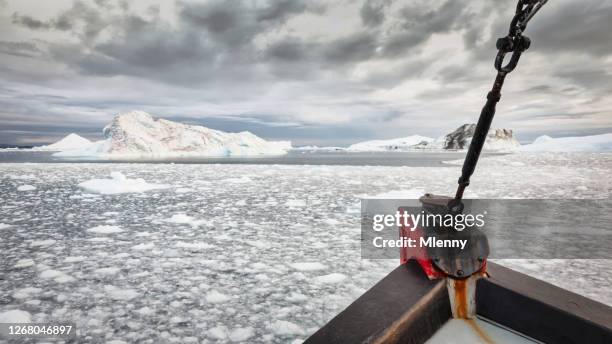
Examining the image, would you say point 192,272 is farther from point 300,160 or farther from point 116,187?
point 300,160

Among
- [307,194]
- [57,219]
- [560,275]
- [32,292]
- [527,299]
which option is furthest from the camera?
[307,194]

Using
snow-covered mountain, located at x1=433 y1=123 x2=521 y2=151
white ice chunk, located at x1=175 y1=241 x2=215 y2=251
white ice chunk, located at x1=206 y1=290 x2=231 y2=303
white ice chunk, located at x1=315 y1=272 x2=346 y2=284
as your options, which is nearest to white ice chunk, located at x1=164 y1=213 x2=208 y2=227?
white ice chunk, located at x1=175 y1=241 x2=215 y2=251

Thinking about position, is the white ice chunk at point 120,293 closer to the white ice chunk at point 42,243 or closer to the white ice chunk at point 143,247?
the white ice chunk at point 143,247

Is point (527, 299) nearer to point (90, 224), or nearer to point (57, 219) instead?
point (90, 224)

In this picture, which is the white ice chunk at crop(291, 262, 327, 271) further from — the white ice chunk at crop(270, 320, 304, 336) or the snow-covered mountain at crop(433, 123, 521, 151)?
the snow-covered mountain at crop(433, 123, 521, 151)

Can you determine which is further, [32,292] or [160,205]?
[160,205]

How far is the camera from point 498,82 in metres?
1.10

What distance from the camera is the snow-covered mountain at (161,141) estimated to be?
155 ft

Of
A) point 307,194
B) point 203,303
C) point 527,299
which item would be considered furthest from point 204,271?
point 307,194

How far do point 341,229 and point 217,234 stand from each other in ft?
5.79

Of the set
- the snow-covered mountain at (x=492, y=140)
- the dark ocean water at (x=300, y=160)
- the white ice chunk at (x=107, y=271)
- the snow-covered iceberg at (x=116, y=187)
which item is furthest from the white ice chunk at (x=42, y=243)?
the snow-covered mountain at (x=492, y=140)

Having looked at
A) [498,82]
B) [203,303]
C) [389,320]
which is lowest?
[203,303]

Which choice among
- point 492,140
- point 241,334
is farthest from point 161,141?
point 492,140

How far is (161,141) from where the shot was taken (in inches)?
2115
